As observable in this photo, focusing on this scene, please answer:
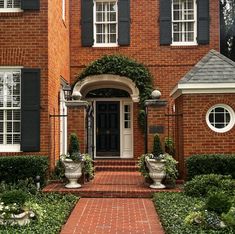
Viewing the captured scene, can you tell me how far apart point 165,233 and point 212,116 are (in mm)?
5259

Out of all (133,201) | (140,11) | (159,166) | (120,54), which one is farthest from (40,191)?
(140,11)

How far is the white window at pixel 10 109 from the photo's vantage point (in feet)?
38.4

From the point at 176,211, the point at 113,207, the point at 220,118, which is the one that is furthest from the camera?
the point at 220,118

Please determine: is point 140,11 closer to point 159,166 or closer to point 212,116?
point 212,116

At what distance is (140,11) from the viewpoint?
53.2 ft

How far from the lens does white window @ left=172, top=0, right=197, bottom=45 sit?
52.7 ft

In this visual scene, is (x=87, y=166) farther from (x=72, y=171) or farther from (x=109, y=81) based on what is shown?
(x=109, y=81)

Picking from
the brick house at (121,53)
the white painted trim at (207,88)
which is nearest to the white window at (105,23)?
the brick house at (121,53)

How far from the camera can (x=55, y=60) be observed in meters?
12.9

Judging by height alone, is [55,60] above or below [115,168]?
above

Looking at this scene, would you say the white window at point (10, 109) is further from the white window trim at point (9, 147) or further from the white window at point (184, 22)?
the white window at point (184, 22)

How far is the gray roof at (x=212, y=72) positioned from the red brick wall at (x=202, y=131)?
1.31 feet

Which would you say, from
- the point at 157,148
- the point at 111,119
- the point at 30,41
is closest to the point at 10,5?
the point at 30,41

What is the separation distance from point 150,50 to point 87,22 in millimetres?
2628
